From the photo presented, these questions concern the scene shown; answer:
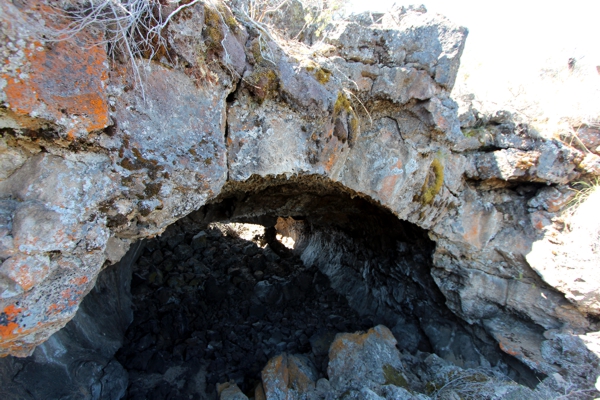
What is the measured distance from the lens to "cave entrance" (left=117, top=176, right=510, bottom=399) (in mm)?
3406

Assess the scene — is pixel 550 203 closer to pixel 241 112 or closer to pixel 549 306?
pixel 549 306

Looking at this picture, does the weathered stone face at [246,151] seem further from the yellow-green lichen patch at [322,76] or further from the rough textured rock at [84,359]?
the rough textured rock at [84,359]

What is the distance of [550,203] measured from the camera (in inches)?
115

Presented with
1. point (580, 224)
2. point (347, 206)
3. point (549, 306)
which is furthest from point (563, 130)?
point (347, 206)

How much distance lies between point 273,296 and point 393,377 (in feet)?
7.41

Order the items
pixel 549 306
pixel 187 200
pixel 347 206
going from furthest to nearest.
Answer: pixel 347 206 < pixel 549 306 < pixel 187 200

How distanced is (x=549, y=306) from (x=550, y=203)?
3.11ft

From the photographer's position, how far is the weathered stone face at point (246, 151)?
132 centimetres

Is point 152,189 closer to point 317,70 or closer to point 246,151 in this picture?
point 246,151

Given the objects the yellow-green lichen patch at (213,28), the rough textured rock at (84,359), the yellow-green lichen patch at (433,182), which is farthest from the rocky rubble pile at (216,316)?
the yellow-green lichen patch at (213,28)

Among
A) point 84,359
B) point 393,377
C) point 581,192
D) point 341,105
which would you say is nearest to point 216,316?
point 84,359

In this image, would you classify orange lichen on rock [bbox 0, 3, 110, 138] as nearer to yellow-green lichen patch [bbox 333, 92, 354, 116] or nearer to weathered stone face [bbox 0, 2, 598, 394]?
weathered stone face [bbox 0, 2, 598, 394]

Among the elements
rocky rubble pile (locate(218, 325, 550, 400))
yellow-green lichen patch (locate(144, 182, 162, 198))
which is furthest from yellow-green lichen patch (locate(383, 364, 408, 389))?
yellow-green lichen patch (locate(144, 182, 162, 198))

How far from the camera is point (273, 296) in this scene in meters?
4.81
